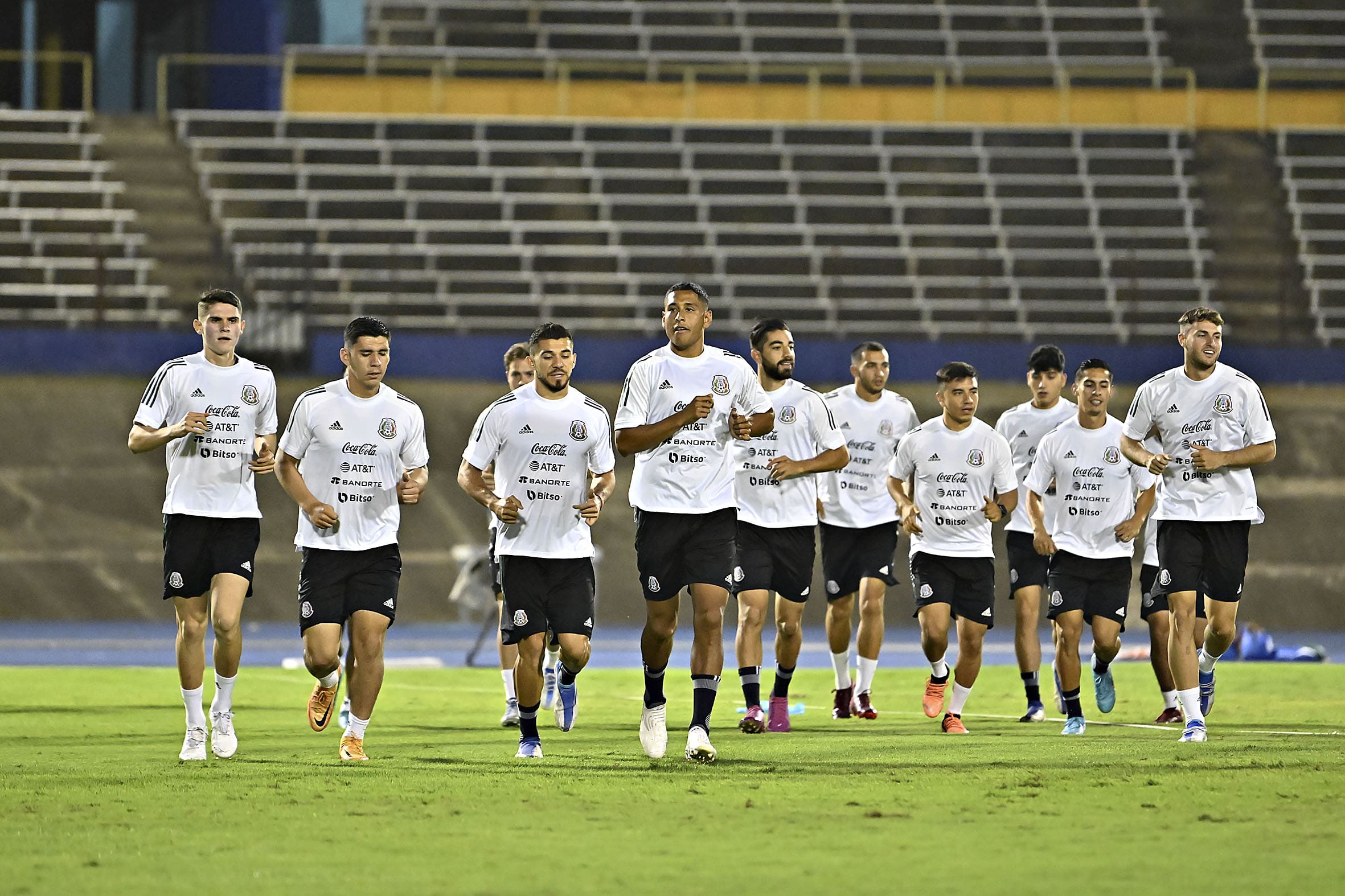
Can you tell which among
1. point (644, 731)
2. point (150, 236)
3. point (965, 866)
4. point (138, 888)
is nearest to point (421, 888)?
point (138, 888)

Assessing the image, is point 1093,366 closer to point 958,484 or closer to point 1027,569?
point 958,484

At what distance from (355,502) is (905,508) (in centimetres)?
399

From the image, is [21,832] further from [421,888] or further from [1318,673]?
[1318,673]

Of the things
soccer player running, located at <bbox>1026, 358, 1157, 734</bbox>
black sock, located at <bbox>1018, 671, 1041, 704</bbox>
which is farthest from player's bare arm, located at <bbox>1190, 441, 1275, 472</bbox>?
black sock, located at <bbox>1018, 671, 1041, 704</bbox>

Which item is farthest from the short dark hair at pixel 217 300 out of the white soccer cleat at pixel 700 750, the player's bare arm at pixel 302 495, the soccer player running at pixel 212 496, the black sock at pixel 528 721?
the white soccer cleat at pixel 700 750

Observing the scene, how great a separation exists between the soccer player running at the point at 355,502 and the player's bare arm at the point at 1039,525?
4014 mm

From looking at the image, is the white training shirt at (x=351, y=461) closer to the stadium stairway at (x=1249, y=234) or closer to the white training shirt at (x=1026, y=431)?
the white training shirt at (x=1026, y=431)

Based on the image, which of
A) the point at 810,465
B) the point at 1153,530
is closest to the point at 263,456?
the point at 810,465

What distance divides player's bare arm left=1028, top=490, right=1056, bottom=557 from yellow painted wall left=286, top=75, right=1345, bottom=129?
17477 mm

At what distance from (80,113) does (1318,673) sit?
1979 centimetres

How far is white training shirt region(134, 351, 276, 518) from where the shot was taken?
896 centimetres

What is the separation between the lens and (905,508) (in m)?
11.2

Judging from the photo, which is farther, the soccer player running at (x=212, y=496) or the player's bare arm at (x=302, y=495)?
the soccer player running at (x=212, y=496)

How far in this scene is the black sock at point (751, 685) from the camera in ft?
34.4
